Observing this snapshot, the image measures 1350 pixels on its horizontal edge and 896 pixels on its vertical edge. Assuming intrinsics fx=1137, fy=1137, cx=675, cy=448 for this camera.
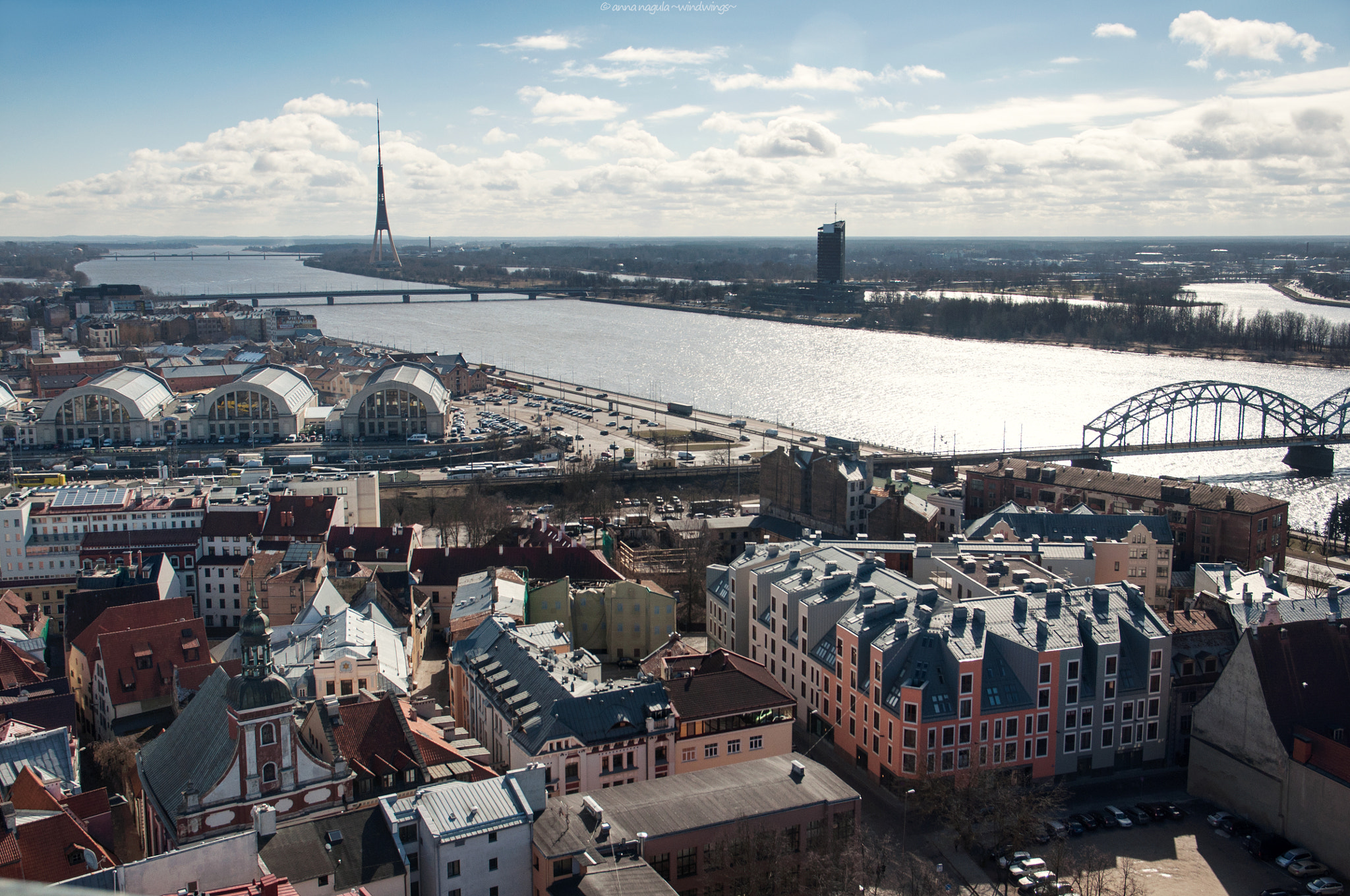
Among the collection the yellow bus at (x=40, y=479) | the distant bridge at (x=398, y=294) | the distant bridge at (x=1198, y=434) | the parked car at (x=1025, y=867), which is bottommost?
the parked car at (x=1025, y=867)

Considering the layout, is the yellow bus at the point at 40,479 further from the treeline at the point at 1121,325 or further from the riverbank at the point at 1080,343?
the treeline at the point at 1121,325

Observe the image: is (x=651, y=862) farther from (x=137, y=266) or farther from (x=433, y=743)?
(x=137, y=266)

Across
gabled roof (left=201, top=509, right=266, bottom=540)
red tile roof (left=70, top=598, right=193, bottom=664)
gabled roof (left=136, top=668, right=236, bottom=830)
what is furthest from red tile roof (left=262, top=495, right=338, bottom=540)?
gabled roof (left=136, top=668, right=236, bottom=830)

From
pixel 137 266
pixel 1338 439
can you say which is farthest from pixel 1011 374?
pixel 137 266

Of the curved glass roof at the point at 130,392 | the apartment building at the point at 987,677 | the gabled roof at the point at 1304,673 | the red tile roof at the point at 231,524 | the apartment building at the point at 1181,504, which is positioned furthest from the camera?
the curved glass roof at the point at 130,392

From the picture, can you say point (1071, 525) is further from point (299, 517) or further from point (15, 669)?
point (15, 669)

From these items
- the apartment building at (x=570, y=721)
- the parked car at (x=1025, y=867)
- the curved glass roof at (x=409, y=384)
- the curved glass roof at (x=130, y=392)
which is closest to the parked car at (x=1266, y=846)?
the parked car at (x=1025, y=867)
